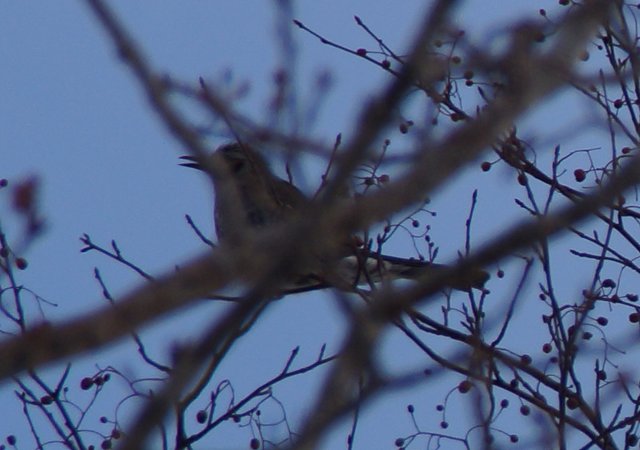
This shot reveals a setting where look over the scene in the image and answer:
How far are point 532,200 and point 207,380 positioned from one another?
1.69m

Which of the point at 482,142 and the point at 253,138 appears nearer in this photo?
the point at 482,142

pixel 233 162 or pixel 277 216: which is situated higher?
pixel 233 162

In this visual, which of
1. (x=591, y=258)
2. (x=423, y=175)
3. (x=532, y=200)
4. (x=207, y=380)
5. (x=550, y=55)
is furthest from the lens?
(x=591, y=258)

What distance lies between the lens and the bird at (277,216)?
1787 mm

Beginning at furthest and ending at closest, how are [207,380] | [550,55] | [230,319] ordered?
[207,380] → [550,55] → [230,319]

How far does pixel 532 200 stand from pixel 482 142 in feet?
11.7

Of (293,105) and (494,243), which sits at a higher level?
(293,105)

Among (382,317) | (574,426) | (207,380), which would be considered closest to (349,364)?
(382,317)

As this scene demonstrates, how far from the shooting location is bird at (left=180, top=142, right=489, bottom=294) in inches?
70.4

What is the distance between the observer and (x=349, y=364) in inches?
57.6

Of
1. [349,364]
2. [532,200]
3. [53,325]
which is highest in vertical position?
[532,200]

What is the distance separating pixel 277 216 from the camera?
211 inches

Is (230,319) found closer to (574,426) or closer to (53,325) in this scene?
(53,325)

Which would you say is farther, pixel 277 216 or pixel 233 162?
pixel 233 162
